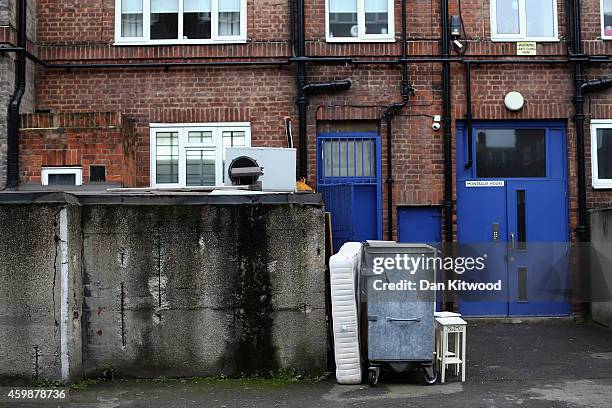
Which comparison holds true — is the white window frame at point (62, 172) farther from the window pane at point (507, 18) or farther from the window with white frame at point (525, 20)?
the window pane at point (507, 18)

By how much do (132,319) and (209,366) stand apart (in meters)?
1.02

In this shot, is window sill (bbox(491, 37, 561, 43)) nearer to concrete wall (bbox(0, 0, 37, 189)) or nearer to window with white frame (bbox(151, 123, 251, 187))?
window with white frame (bbox(151, 123, 251, 187))

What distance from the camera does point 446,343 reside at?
841cm

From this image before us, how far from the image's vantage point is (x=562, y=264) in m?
13.0

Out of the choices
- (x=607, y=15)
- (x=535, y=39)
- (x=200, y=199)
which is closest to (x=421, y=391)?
(x=200, y=199)

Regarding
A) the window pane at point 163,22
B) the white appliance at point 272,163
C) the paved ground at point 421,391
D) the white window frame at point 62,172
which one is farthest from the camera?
the window pane at point 163,22

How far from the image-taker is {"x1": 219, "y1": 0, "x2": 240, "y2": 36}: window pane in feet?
43.1

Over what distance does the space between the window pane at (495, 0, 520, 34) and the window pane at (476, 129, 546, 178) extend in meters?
1.79

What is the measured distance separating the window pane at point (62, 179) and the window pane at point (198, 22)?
3283mm

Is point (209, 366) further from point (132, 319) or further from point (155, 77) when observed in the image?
point (155, 77)

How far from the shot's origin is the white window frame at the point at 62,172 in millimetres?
11961

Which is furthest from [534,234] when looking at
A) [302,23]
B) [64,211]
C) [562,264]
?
[64,211]

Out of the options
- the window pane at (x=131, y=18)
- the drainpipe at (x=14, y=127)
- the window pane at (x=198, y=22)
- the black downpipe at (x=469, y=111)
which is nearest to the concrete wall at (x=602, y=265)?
the black downpipe at (x=469, y=111)

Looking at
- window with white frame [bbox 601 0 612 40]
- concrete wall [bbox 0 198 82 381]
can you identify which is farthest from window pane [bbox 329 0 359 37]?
concrete wall [bbox 0 198 82 381]
